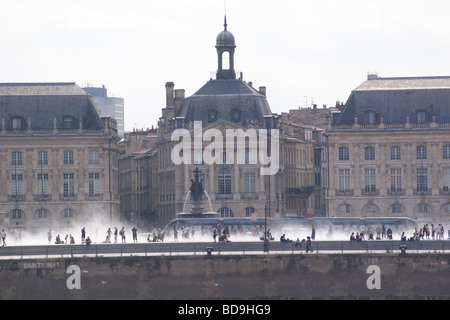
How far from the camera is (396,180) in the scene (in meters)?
Result: 173

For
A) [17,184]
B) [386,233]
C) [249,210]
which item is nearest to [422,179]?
[249,210]

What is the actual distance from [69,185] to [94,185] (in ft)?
7.36

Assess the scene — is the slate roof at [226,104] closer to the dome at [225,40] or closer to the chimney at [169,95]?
the dome at [225,40]

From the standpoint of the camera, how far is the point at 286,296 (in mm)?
122312

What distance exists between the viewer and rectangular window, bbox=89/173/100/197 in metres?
173

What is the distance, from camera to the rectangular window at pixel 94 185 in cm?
17300

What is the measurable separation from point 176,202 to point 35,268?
56677mm

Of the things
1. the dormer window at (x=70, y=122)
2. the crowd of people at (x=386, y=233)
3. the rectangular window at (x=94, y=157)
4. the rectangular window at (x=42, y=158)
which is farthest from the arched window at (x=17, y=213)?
the crowd of people at (x=386, y=233)

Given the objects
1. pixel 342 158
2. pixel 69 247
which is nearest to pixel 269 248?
pixel 69 247

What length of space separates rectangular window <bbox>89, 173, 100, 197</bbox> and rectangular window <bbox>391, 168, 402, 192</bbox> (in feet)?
85.8

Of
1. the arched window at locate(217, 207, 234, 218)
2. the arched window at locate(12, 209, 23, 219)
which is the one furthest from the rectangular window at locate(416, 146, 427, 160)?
the arched window at locate(12, 209, 23, 219)

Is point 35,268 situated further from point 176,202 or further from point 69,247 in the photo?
point 176,202

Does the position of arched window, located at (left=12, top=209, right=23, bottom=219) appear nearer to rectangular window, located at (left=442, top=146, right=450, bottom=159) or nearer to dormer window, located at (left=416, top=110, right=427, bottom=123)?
dormer window, located at (left=416, top=110, right=427, bottom=123)
